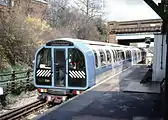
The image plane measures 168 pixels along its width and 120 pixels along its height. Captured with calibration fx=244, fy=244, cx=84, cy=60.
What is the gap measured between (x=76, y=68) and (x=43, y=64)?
153 centimetres

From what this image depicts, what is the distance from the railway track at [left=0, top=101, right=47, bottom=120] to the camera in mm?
8617

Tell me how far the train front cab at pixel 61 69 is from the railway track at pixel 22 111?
0.72 m

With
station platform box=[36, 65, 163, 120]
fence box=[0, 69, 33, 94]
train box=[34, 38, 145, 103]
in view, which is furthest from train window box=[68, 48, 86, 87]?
fence box=[0, 69, 33, 94]

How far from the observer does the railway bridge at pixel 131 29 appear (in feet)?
116

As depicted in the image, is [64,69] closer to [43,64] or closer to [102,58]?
[43,64]

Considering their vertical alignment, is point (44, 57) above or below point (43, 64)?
above

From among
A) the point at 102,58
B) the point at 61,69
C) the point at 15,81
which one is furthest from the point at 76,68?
the point at 15,81

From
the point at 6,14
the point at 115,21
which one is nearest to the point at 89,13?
the point at 115,21

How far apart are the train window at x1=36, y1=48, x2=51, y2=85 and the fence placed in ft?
7.92

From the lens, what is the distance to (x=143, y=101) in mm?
6941

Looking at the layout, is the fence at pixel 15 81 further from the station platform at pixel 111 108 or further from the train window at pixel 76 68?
the station platform at pixel 111 108

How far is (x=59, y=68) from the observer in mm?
10547

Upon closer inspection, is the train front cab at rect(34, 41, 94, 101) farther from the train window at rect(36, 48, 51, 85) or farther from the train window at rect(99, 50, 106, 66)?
the train window at rect(99, 50, 106, 66)

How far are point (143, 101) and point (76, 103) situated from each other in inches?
75.0
